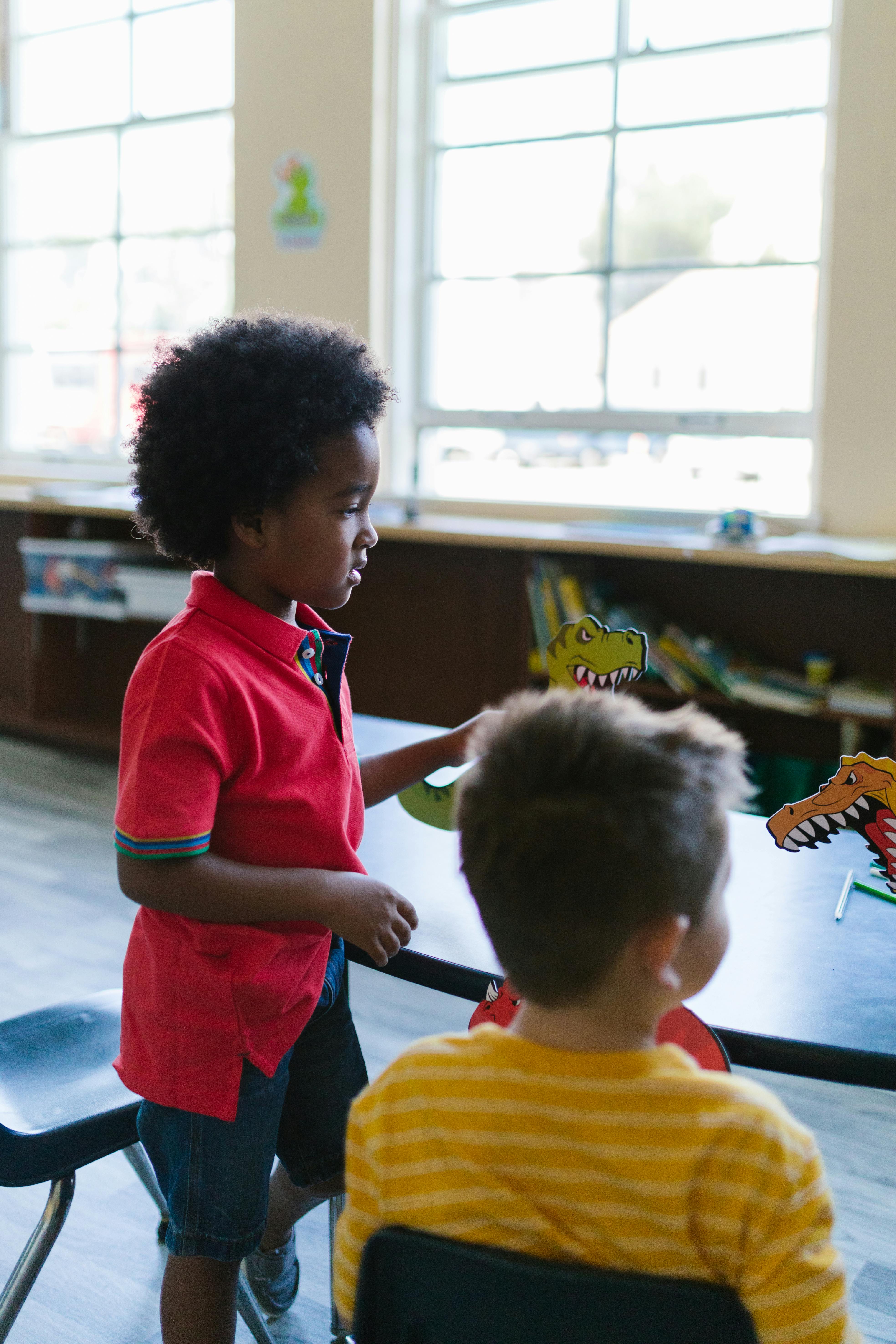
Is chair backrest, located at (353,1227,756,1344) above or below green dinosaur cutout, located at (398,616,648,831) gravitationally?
below

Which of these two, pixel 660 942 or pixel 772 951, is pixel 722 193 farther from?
pixel 660 942

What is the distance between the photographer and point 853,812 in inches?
40.4

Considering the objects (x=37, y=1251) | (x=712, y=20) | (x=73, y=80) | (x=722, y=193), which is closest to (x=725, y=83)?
(x=712, y=20)

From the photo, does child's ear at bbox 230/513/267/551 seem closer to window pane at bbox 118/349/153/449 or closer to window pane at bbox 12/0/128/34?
window pane at bbox 118/349/153/449

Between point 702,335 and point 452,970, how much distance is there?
9.58ft

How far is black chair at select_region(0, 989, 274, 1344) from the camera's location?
44.3 inches

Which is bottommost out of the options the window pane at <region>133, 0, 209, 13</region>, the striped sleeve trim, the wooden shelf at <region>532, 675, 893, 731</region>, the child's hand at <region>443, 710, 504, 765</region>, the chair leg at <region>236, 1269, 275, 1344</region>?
the chair leg at <region>236, 1269, 275, 1344</region>

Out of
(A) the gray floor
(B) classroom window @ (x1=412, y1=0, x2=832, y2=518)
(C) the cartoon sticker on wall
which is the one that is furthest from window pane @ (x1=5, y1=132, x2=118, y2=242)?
(A) the gray floor

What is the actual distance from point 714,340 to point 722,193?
402mm

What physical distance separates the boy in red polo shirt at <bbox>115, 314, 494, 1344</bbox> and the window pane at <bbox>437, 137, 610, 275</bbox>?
111 inches

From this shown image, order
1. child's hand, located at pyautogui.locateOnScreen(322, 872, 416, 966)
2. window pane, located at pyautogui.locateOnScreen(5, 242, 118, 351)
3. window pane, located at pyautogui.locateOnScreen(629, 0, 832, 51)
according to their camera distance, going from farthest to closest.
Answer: window pane, located at pyautogui.locateOnScreen(5, 242, 118, 351) → window pane, located at pyautogui.locateOnScreen(629, 0, 832, 51) → child's hand, located at pyautogui.locateOnScreen(322, 872, 416, 966)

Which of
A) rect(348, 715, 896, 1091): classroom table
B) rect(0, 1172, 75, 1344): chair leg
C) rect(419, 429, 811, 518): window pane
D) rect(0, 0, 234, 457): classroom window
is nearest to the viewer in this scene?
rect(348, 715, 896, 1091): classroom table

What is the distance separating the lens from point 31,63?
5.06m

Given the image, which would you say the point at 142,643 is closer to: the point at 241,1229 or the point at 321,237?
the point at 321,237
